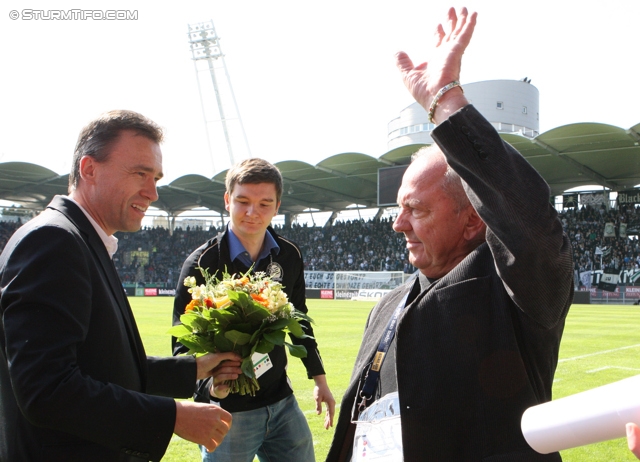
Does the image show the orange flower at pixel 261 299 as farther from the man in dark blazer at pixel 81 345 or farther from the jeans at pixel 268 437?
the jeans at pixel 268 437

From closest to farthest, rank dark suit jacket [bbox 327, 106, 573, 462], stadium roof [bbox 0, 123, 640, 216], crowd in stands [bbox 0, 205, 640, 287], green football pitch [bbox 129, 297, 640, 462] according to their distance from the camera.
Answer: dark suit jacket [bbox 327, 106, 573, 462] → green football pitch [bbox 129, 297, 640, 462] → stadium roof [bbox 0, 123, 640, 216] → crowd in stands [bbox 0, 205, 640, 287]

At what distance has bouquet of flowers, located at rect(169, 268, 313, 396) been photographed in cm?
296

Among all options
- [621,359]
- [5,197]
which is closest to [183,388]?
[621,359]

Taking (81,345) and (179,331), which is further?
(179,331)

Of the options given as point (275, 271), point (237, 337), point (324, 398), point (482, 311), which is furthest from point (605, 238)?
point (482, 311)

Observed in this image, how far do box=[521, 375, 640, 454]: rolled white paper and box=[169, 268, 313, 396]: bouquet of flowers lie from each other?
181 cm

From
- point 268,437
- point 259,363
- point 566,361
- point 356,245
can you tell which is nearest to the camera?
point 259,363

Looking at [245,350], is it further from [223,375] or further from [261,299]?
[261,299]

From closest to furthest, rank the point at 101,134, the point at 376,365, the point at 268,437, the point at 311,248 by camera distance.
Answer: the point at 376,365 → the point at 101,134 → the point at 268,437 → the point at 311,248

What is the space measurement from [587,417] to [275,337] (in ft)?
6.52

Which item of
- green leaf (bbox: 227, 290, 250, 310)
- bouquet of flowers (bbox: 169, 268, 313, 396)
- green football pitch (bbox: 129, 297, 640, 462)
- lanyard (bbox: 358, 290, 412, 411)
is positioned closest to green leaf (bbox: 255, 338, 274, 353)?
bouquet of flowers (bbox: 169, 268, 313, 396)

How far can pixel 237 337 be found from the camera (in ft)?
9.79

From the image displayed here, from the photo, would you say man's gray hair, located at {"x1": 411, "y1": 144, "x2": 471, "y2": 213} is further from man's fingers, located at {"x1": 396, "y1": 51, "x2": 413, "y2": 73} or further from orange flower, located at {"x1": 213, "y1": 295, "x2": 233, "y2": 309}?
orange flower, located at {"x1": 213, "y1": 295, "x2": 233, "y2": 309}

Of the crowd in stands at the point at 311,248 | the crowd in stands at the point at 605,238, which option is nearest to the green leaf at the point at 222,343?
the crowd in stands at the point at 605,238
